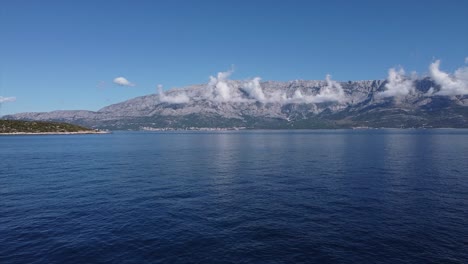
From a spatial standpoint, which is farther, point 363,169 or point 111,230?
point 363,169

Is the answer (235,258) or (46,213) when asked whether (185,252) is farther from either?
(46,213)

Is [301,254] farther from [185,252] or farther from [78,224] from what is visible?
[78,224]

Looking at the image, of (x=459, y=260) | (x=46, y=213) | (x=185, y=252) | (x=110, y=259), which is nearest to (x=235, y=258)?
(x=185, y=252)

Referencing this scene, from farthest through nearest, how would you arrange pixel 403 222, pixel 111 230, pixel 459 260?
1. pixel 403 222
2. pixel 111 230
3. pixel 459 260

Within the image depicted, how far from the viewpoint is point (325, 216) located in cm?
5303

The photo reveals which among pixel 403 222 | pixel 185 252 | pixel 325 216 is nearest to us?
pixel 185 252

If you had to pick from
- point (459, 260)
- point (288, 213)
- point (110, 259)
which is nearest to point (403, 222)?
point (459, 260)

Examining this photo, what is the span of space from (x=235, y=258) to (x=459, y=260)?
26.3m

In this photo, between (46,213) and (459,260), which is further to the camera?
(46,213)

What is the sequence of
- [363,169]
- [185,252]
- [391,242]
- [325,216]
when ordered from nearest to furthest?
1. [185,252]
2. [391,242]
3. [325,216]
4. [363,169]

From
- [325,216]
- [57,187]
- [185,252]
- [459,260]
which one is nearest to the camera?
[459,260]

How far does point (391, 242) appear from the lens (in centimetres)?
4184

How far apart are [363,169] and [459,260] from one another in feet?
232

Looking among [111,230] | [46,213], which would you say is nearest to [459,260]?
[111,230]
